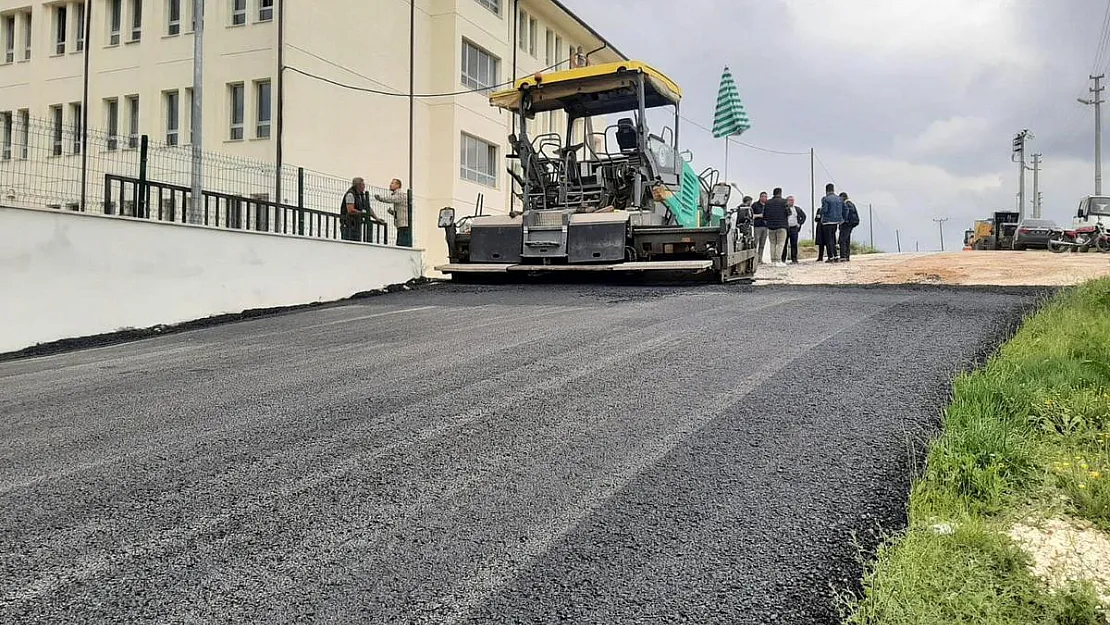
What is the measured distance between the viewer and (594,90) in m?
12.8

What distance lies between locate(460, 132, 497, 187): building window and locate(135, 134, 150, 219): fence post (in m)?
16.0

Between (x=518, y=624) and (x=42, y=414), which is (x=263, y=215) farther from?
(x=518, y=624)

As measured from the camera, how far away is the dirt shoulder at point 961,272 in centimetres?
1245

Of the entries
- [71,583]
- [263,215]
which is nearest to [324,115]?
[263,215]

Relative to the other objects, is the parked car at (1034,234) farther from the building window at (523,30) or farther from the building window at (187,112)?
the building window at (187,112)

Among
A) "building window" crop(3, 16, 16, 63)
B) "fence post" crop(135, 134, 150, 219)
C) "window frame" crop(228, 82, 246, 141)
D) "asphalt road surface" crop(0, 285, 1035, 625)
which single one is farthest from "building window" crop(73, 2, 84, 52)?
"asphalt road surface" crop(0, 285, 1035, 625)

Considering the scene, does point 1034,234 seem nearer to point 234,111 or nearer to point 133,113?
point 234,111

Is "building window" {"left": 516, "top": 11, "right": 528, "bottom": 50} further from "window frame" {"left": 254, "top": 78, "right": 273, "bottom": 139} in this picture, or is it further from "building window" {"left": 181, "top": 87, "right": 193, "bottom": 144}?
"building window" {"left": 181, "top": 87, "right": 193, "bottom": 144}

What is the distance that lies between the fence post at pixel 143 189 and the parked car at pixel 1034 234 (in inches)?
1039

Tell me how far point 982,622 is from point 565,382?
11.1 feet

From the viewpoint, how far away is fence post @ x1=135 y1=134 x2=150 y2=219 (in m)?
10.7

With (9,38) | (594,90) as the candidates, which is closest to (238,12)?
(9,38)

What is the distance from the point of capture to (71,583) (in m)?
2.94

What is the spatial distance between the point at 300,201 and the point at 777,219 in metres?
11.3
